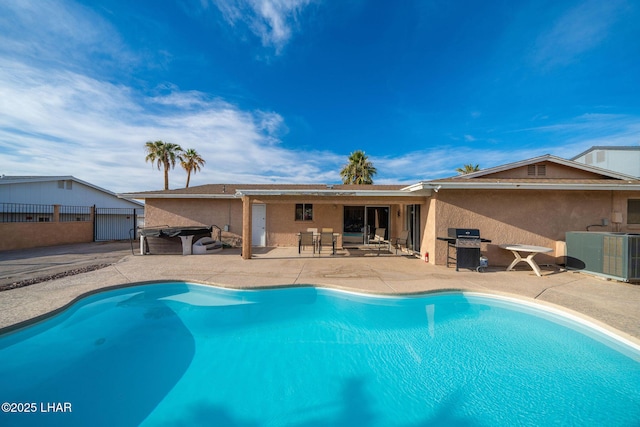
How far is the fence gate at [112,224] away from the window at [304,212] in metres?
13.0

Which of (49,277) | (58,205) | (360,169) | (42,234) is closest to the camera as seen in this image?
(49,277)

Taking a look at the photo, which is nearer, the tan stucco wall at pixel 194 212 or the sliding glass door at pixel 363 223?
the tan stucco wall at pixel 194 212

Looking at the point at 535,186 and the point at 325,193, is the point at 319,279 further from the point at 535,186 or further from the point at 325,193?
the point at 535,186

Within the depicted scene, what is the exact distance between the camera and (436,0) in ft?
31.6

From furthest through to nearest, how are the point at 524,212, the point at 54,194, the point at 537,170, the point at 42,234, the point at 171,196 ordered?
the point at 54,194
the point at 42,234
the point at 171,196
the point at 537,170
the point at 524,212

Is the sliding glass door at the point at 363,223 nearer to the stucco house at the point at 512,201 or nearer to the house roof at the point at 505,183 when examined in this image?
the stucco house at the point at 512,201

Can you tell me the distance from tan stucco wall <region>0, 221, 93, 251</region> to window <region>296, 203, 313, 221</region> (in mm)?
14186

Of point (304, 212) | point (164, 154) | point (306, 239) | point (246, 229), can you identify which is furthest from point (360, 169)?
point (246, 229)

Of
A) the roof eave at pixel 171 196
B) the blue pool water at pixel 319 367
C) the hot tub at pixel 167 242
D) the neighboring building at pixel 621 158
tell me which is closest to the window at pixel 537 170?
the blue pool water at pixel 319 367

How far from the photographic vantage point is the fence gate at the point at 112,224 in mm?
17172

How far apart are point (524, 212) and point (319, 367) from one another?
9872mm

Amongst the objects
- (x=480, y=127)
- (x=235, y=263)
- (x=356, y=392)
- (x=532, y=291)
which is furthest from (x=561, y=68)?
(x=235, y=263)

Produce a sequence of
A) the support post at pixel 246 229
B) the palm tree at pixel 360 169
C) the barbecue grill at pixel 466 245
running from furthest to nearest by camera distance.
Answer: the palm tree at pixel 360 169 → the support post at pixel 246 229 → the barbecue grill at pixel 466 245

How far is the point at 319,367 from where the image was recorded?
13.2 ft
